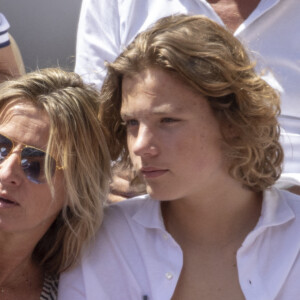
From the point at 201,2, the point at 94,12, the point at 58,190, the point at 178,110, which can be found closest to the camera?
the point at 178,110

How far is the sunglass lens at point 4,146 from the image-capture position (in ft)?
6.06

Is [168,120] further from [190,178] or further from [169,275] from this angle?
[169,275]

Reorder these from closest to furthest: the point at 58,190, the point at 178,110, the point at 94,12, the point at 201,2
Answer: the point at 178,110
the point at 58,190
the point at 201,2
the point at 94,12

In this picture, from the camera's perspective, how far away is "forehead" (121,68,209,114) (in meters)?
1.79

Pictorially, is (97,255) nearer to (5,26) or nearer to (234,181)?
(234,181)

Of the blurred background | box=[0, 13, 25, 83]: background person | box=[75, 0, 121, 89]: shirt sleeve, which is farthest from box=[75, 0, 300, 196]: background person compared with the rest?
the blurred background

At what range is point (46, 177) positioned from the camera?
6.09 feet

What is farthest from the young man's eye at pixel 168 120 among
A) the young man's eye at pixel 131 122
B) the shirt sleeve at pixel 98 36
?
the shirt sleeve at pixel 98 36

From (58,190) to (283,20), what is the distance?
117 centimetres

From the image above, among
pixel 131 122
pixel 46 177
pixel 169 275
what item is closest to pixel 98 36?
pixel 131 122

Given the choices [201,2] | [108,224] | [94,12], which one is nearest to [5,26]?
[94,12]

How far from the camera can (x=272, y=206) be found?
1921 mm

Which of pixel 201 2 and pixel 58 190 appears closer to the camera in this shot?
pixel 58 190

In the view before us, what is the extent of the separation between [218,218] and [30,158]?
2.05 feet
